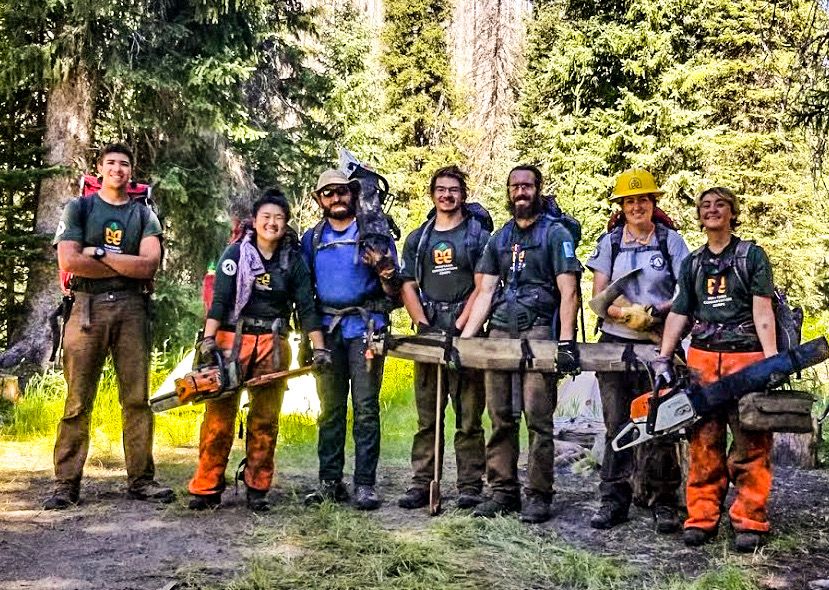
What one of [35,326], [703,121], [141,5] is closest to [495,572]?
[35,326]

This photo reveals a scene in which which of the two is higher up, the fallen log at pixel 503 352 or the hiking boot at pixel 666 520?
the fallen log at pixel 503 352

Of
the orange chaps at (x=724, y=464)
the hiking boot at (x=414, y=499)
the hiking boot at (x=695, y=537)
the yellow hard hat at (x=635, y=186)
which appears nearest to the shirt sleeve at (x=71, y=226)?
the hiking boot at (x=414, y=499)

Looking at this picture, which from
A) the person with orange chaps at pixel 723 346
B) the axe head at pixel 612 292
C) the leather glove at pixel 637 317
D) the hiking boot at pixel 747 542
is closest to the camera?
the hiking boot at pixel 747 542

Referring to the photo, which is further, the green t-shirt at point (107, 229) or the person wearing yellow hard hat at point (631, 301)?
the green t-shirt at point (107, 229)

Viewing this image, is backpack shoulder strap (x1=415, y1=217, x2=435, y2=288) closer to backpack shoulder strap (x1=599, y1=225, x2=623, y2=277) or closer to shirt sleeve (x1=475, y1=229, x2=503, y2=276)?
shirt sleeve (x1=475, y1=229, x2=503, y2=276)

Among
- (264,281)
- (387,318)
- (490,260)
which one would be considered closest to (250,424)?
(264,281)

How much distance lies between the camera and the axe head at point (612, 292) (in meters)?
5.84

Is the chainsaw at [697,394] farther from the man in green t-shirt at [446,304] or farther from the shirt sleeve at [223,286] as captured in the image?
the shirt sleeve at [223,286]

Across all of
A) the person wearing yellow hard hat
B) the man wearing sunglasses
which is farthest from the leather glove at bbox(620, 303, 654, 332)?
the man wearing sunglasses

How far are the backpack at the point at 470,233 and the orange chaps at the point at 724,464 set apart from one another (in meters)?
1.81

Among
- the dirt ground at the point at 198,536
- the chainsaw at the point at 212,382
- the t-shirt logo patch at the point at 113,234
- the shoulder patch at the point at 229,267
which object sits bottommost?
the dirt ground at the point at 198,536

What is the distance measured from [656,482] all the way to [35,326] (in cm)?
770

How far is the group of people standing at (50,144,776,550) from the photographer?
232 inches

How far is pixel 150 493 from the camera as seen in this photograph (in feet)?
20.8
